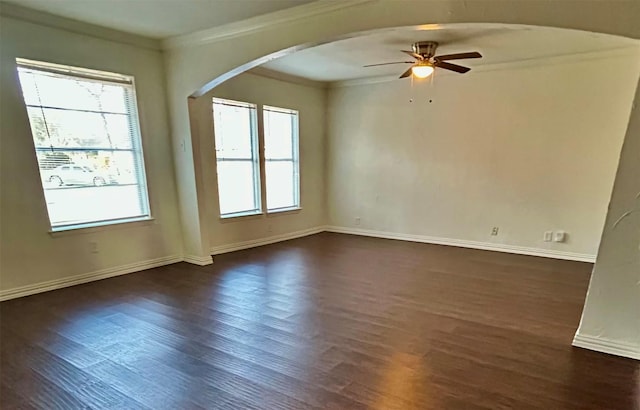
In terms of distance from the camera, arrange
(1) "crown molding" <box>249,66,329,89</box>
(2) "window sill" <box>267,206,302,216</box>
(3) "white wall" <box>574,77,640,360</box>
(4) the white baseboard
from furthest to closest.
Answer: (2) "window sill" <box>267,206,302,216</box>
(1) "crown molding" <box>249,66,329,89</box>
(4) the white baseboard
(3) "white wall" <box>574,77,640,360</box>

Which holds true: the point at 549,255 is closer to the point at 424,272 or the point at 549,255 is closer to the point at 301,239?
the point at 424,272

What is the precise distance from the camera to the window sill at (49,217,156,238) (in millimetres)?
3715

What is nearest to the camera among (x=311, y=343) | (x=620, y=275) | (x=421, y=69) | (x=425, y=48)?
(x=620, y=275)

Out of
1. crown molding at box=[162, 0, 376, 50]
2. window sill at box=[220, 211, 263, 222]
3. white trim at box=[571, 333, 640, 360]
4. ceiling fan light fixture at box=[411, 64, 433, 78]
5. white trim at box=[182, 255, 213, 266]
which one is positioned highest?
crown molding at box=[162, 0, 376, 50]

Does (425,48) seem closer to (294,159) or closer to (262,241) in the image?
(294,159)

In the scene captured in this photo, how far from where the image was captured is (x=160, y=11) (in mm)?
3283

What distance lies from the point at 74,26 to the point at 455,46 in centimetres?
414

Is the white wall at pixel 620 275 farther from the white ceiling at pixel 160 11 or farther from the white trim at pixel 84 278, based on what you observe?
the white trim at pixel 84 278

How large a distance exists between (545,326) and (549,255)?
249cm

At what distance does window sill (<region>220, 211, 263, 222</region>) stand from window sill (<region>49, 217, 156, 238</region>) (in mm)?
1009

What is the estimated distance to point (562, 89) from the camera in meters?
4.62

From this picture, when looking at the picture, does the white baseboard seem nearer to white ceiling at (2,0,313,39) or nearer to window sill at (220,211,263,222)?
window sill at (220,211,263,222)

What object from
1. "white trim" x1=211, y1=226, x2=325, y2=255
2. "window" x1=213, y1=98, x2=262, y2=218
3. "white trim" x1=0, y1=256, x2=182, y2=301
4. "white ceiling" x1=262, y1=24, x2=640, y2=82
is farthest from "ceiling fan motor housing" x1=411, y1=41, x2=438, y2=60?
"white trim" x1=0, y1=256, x2=182, y2=301

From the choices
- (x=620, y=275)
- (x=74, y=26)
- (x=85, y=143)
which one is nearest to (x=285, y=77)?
(x=74, y=26)
